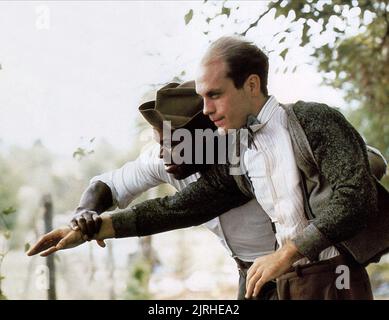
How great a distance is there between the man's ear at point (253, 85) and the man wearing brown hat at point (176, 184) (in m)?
0.14

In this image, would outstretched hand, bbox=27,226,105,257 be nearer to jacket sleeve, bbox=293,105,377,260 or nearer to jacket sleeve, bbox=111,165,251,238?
jacket sleeve, bbox=111,165,251,238

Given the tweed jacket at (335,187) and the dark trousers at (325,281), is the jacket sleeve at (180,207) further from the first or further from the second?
the dark trousers at (325,281)

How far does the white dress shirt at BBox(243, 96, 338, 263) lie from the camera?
1202 millimetres

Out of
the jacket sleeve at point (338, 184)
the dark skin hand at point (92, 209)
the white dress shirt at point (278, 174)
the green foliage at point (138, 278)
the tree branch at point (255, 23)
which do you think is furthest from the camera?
the green foliage at point (138, 278)

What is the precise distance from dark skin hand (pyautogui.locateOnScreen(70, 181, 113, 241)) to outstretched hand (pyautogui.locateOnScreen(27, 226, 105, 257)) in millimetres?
15

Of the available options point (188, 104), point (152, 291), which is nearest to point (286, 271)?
point (188, 104)

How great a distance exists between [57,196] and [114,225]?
494 mm

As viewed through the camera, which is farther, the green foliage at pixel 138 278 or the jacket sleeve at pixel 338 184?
the green foliage at pixel 138 278

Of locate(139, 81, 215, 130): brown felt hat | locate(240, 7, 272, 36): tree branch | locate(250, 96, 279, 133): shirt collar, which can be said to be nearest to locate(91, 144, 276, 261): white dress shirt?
locate(139, 81, 215, 130): brown felt hat

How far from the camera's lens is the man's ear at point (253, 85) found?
1.25 metres

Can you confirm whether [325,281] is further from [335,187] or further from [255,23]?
[255,23]

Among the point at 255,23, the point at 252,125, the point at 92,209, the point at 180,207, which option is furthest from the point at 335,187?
the point at 255,23

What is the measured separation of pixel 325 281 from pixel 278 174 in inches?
8.4

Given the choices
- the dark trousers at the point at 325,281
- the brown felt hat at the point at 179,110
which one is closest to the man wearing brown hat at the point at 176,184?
the brown felt hat at the point at 179,110
